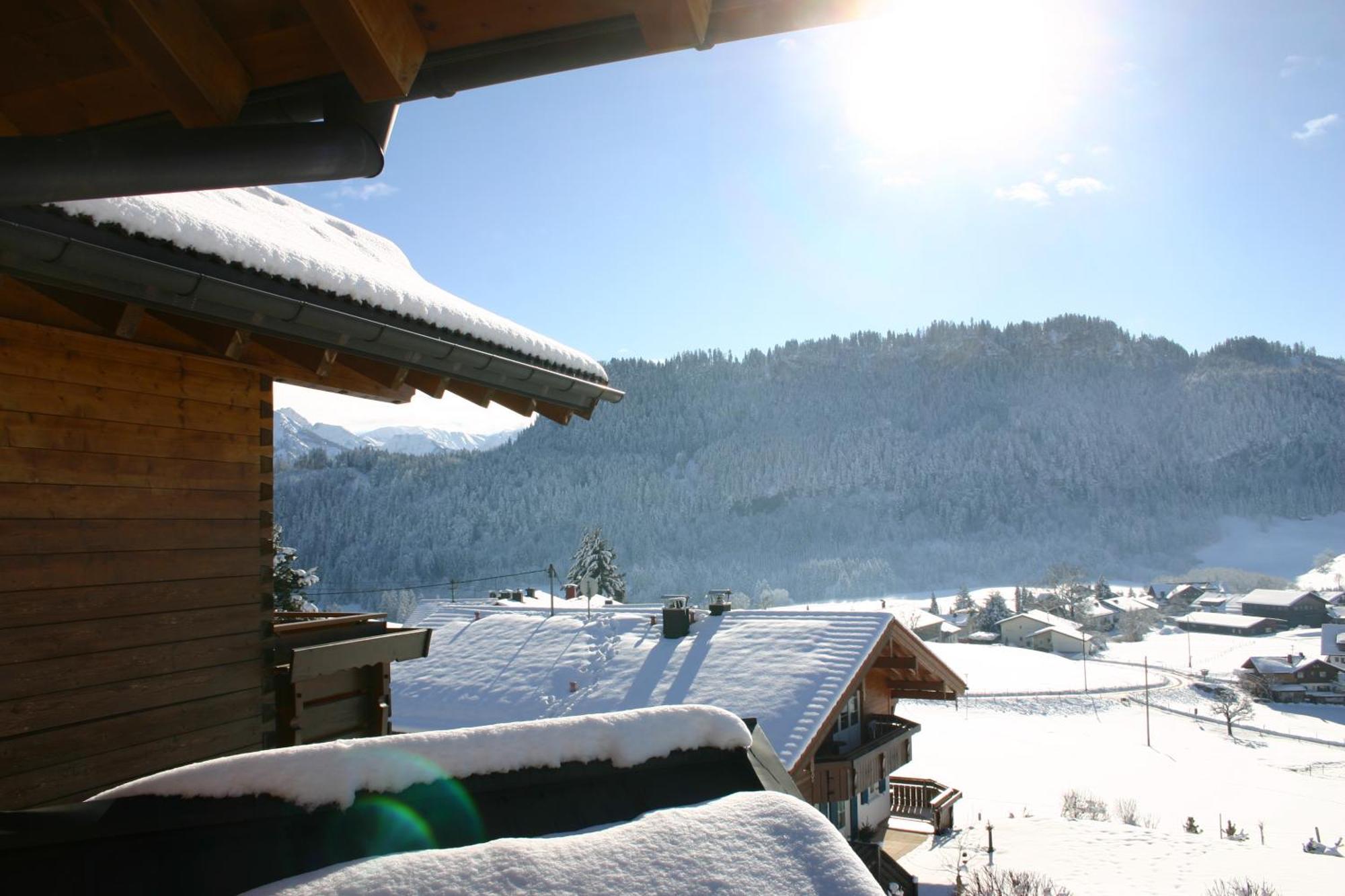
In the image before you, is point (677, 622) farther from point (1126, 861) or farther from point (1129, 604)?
point (1129, 604)

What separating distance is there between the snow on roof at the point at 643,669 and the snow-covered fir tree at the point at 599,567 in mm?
37730

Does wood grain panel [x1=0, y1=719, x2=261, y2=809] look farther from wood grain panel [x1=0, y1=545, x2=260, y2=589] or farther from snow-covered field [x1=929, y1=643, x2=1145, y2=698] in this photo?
snow-covered field [x1=929, y1=643, x2=1145, y2=698]

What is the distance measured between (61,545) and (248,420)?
124 cm

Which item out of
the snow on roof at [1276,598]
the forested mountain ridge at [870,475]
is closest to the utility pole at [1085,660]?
the snow on roof at [1276,598]

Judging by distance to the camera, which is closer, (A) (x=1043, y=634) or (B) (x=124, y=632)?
(B) (x=124, y=632)

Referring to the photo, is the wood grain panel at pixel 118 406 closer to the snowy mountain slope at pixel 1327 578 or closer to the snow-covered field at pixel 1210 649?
the snow-covered field at pixel 1210 649

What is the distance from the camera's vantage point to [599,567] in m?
56.3

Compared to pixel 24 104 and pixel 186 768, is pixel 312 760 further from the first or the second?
pixel 24 104

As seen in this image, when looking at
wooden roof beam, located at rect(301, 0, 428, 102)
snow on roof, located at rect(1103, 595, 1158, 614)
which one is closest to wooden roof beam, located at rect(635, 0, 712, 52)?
wooden roof beam, located at rect(301, 0, 428, 102)

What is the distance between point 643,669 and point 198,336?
40.6 ft

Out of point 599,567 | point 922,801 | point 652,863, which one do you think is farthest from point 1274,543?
point 652,863

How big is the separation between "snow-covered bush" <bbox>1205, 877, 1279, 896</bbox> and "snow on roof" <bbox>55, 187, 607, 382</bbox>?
16.8 meters

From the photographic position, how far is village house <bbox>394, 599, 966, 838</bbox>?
13016 mm

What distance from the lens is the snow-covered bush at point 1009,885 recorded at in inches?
563
